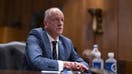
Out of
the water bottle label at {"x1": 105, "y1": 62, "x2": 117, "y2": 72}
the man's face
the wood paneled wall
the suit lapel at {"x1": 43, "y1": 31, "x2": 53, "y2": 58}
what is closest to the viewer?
the water bottle label at {"x1": 105, "y1": 62, "x2": 117, "y2": 72}

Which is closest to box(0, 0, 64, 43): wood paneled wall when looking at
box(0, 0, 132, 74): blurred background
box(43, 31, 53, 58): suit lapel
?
box(0, 0, 132, 74): blurred background

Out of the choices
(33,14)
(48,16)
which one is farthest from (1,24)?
(48,16)

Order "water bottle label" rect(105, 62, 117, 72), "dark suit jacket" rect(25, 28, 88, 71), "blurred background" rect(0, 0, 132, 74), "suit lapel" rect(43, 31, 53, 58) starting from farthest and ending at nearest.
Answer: "blurred background" rect(0, 0, 132, 74), "suit lapel" rect(43, 31, 53, 58), "dark suit jacket" rect(25, 28, 88, 71), "water bottle label" rect(105, 62, 117, 72)

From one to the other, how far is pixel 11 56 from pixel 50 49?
293 mm

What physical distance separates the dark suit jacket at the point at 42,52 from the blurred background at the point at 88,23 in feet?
4.20

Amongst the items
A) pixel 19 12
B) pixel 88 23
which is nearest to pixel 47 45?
pixel 88 23

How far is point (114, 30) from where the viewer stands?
14.4 feet

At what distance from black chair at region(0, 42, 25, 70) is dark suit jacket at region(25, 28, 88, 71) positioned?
0.33ft

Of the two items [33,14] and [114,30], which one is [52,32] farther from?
[33,14]

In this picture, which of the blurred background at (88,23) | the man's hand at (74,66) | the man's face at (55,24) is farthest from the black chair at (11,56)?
the blurred background at (88,23)

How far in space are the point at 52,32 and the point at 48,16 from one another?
0.47 ft

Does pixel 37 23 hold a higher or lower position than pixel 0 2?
lower

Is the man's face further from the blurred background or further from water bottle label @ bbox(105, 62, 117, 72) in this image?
the blurred background

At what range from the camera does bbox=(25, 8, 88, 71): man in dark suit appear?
2.23 metres
